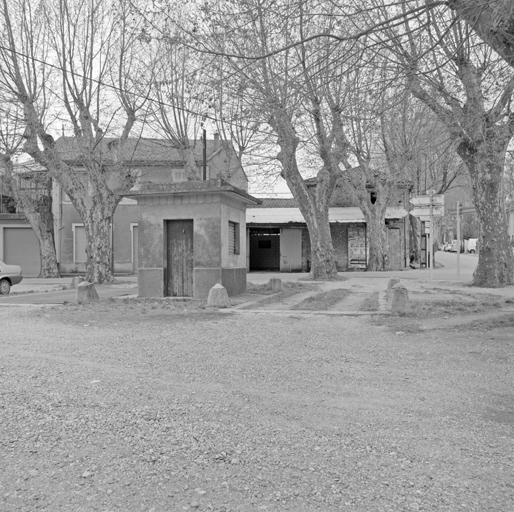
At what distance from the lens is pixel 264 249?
106 ft

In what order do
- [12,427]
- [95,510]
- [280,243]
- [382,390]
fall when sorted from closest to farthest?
[95,510]
[12,427]
[382,390]
[280,243]

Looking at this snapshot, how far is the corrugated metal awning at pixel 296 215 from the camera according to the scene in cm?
2928

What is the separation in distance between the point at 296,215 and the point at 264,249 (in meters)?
3.34

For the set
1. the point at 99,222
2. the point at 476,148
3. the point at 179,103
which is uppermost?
the point at 179,103

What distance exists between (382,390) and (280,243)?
2648 cm

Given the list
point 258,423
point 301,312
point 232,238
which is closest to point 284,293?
point 232,238

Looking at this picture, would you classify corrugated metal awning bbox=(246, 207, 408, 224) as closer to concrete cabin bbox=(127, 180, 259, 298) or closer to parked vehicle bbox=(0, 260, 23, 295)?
parked vehicle bbox=(0, 260, 23, 295)

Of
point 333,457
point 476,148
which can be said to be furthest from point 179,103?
point 333,457

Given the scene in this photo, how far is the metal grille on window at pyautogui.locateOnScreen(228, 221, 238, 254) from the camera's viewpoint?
13.4 m

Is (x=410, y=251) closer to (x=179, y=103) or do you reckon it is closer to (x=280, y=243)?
(x=280, y=243)

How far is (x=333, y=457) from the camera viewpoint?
315cm

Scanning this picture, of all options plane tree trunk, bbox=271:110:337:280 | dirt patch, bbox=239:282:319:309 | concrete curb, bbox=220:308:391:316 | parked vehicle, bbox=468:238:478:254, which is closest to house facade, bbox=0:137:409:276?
plane tree trunk, bbox=271:110:337:280

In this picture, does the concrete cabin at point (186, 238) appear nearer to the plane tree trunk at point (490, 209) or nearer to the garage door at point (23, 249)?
the plane tree trunk at point (490, 209)

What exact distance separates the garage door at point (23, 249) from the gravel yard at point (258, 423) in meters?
24.5
